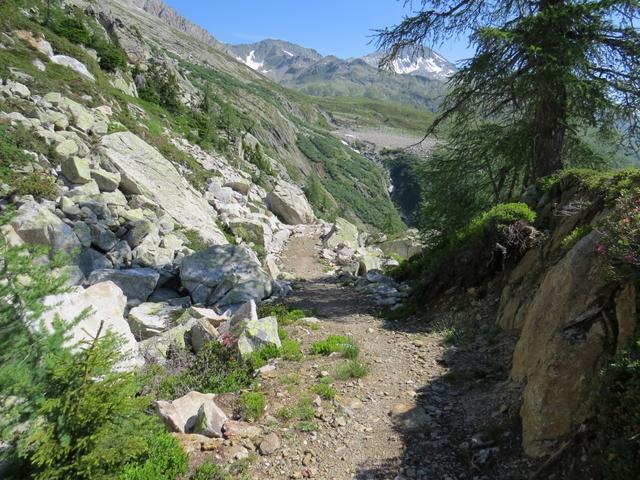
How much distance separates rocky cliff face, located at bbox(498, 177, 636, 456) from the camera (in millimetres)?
3944

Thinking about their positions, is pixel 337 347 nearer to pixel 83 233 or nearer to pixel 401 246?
pixel 83 233

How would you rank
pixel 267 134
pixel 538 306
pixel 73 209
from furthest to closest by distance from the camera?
pixel 267 134
pixel 73 209
pixel 538 306

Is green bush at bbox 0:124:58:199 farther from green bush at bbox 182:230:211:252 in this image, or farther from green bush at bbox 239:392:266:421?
green bush at bbox 239:392:266:421

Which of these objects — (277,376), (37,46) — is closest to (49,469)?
(277,376)

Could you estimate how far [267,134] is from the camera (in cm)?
7312

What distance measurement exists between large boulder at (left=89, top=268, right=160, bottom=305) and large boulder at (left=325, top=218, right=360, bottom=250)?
1291cm

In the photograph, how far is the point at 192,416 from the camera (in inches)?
226

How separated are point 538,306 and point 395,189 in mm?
133111

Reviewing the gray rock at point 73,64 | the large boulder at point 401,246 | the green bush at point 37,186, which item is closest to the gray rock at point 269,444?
the green bush at point 37,186

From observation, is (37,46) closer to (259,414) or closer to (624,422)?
(259,414)

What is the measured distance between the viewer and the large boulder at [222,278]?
1148 centimetres

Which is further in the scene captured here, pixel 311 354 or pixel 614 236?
pixel 311 354

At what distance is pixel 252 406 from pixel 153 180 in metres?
13.1

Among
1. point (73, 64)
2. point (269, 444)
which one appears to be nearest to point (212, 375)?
point (269, 444)
